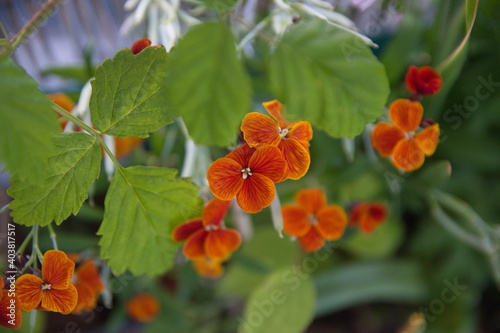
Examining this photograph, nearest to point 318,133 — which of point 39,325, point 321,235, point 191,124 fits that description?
point 321,235

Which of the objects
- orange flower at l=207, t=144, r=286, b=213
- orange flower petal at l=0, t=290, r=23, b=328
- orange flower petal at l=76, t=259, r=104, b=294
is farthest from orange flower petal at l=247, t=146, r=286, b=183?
orange flower petal at l=76, t=259, r=104, b=294

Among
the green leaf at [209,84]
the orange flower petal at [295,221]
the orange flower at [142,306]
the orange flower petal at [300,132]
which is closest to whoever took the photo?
the green leaf at [209,84]

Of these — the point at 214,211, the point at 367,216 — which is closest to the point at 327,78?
the point at 214,211

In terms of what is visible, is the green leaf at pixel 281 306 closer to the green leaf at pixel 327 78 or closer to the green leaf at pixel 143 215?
the green leaf at pixel 143 215

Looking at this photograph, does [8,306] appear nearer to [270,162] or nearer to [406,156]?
[270,162]

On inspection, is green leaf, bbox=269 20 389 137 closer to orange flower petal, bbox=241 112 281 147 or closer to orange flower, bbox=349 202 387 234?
orange flower petal, bbox=241 112 281 147

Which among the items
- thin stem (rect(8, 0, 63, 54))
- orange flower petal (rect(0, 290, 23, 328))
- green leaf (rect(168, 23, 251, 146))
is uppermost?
thin stem (rect(8, 0, 63, 54))

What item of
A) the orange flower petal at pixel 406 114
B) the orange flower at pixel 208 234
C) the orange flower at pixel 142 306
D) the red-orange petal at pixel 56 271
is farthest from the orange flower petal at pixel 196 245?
the orange flower at pixel 142 306
